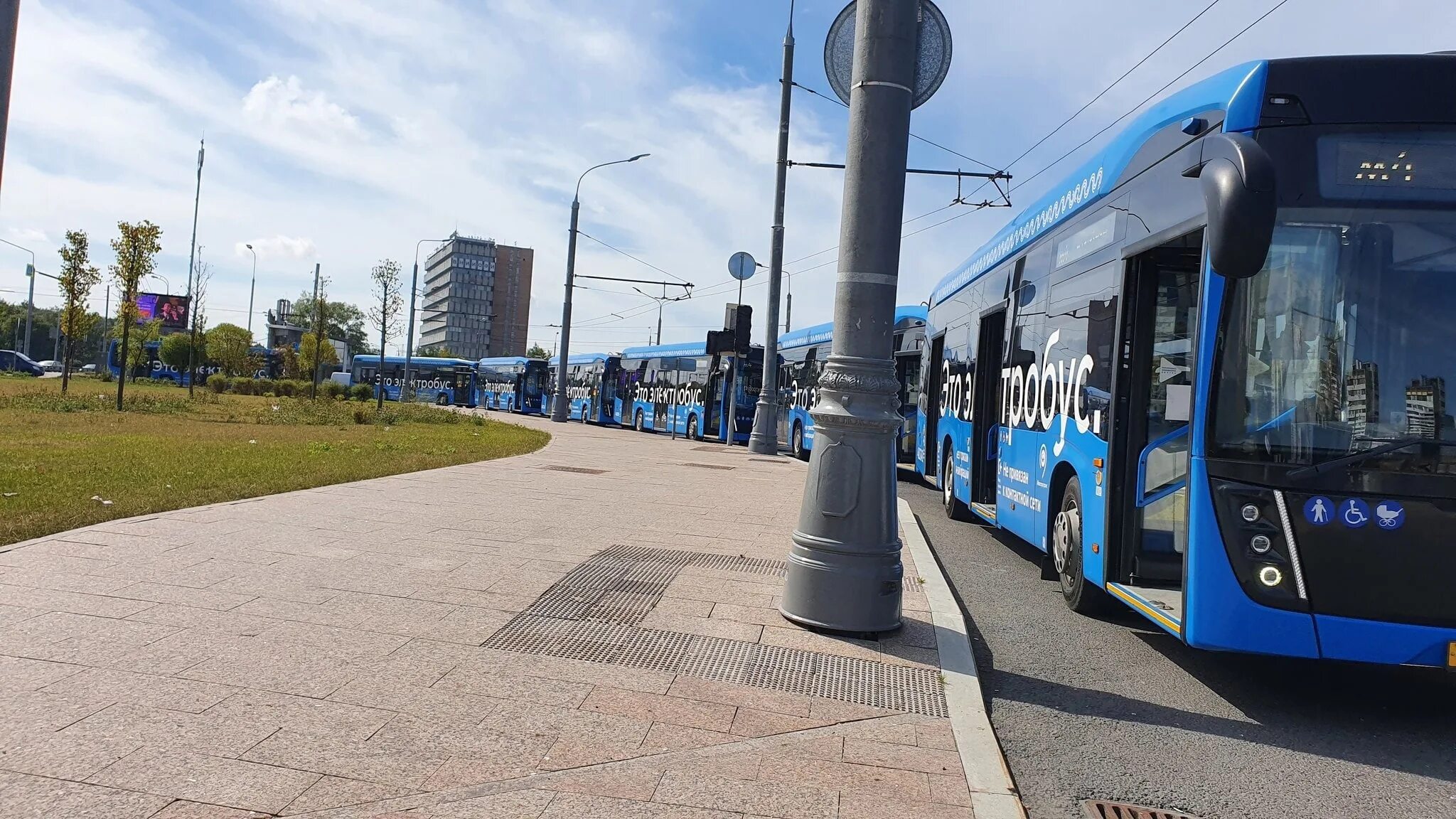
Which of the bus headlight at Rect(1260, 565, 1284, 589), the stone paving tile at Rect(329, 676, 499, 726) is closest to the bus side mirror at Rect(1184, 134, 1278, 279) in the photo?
the bus headlight at Rect(1260, 565, 1284, 589)

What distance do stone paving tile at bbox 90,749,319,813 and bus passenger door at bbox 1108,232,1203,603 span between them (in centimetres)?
464

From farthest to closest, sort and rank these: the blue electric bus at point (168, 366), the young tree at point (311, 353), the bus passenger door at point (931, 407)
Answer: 1. the blue electric bus at point (168, 366)
2. the young tree at point (311, 353)
3. the bus passenger door at point (931, 407)

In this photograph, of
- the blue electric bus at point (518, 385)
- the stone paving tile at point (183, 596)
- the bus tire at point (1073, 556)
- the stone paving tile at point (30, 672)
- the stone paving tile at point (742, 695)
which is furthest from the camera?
the blue electric bus at point (518, 385)

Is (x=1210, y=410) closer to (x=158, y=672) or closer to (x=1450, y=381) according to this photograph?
(x=1450, y=381)

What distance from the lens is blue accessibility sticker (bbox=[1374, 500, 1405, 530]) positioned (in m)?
4.59

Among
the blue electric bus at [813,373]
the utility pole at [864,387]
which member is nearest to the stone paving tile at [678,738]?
the utility pole at [864,387]

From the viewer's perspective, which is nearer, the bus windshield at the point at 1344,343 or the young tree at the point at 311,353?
the bus windshield at the point at 1344,343

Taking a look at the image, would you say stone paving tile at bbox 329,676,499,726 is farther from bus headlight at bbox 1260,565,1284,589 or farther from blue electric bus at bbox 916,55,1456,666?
bus headlight at bbox 1260,565,1284,589

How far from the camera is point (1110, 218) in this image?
686 cm

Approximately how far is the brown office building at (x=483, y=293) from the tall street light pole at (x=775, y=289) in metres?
111

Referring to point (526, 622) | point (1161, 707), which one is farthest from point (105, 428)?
point (1161, 707)

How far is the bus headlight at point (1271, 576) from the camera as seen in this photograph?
4703mm

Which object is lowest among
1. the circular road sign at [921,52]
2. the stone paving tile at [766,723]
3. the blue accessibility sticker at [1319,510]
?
the stone paving tile at [766,723]

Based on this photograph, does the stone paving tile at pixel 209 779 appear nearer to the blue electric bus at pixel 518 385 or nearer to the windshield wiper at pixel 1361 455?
the windshield wiper at pixel 1361 455
